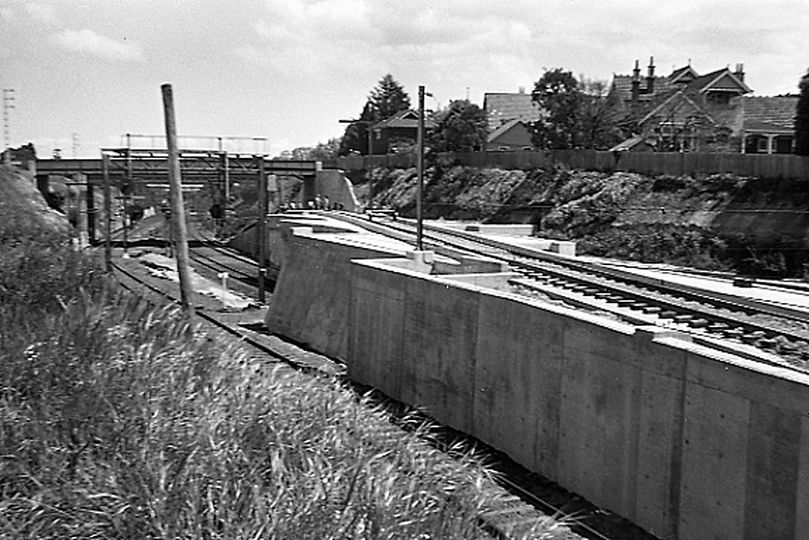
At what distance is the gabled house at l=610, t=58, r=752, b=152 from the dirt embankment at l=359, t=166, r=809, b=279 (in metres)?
10.4

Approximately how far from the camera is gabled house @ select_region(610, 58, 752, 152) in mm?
63219

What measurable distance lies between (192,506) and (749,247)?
34.4 m

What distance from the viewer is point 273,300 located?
1330 inches

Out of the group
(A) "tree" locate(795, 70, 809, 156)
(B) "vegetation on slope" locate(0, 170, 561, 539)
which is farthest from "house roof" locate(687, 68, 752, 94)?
(B) "vegetation on slope" locate(0, 170, 561, 539)

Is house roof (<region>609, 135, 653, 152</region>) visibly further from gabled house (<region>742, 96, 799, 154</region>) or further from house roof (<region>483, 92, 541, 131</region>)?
house roof (<region>483, 92, 541, 131</region>)

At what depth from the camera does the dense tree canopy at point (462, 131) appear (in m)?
78.9

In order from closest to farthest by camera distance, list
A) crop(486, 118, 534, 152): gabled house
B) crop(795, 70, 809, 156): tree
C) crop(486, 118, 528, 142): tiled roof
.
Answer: crop(795, 70, 809, 156): tree → crop(486, 118, 528, 142): tiled roof → crop(486, 118, 534, 152): gabled house

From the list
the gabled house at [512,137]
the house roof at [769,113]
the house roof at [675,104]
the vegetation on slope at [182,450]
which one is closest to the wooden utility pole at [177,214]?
the vegetation on slope at [182,450]

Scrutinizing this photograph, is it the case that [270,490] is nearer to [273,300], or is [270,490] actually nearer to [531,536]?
[531,536]

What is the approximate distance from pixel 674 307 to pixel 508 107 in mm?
83853

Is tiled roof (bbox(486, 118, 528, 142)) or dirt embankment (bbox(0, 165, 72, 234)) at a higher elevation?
tiled roof (bbox(486, 118, 528, 142))

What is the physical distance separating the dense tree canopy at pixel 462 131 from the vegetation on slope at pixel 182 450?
66.3 meters

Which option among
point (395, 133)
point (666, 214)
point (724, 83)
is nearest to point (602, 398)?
point (666, 214)

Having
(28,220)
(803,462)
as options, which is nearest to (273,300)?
(28,220)
